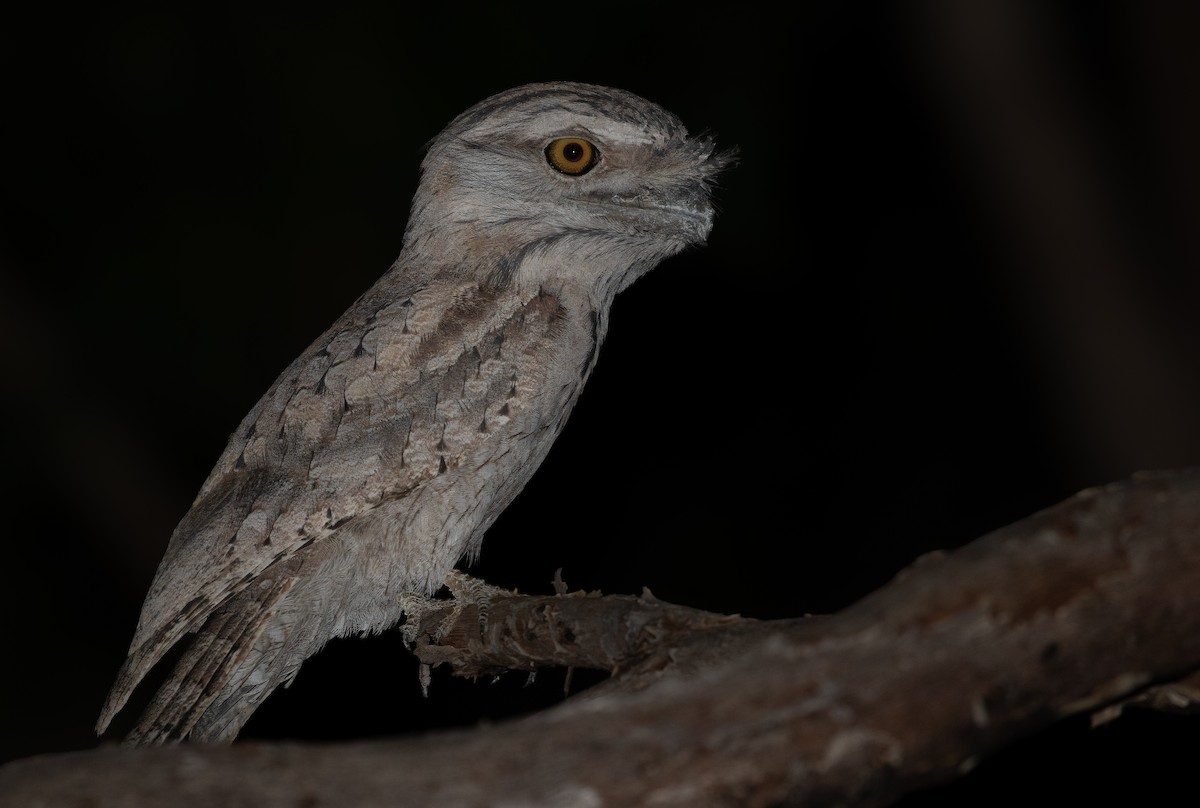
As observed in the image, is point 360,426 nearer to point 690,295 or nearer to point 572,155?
point 572,155

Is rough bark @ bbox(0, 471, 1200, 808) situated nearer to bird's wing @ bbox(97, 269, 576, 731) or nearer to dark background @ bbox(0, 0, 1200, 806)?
bird's wing @ bbox(97, 269, 576, 731)

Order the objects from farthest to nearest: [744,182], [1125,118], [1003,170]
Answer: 1. [744,182]
2. [1125,118]
3. [1003,170]

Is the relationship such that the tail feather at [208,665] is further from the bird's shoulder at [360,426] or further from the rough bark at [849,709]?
the rough bark at [849,709]

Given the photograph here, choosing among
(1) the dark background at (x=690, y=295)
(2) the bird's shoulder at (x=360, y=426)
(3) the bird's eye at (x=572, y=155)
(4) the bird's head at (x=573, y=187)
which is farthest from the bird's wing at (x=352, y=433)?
(1) the dark background at (x=690, y=295)

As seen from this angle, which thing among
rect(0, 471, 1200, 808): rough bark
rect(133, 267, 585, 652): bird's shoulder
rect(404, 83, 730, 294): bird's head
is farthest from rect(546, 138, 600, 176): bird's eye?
rect(0, 471, 1200, 808): rough bark

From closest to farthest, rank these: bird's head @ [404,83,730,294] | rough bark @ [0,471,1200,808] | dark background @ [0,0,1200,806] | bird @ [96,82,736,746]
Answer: rough bark @ [0,471,1200,808] < bird @ [96,82,736,746] < bird's head @ [404,83,730,294] < dark background @ [0,0,1200,806]

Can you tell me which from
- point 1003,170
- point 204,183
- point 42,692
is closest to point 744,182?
point 1003,170

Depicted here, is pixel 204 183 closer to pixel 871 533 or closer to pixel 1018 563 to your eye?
pixel 871 533
